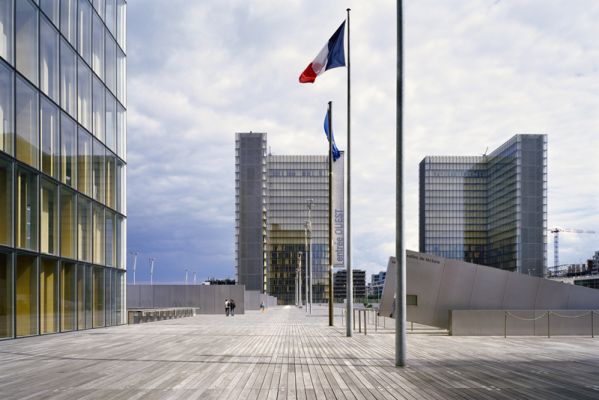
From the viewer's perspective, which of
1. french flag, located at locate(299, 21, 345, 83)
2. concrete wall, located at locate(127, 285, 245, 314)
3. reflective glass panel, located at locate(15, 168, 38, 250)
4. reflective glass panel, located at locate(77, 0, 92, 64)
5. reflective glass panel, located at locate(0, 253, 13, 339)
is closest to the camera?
reflective glass panel, located at locate(0, 253, 13, 339)

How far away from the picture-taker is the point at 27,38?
24031 millimetres

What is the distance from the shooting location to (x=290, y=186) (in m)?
186

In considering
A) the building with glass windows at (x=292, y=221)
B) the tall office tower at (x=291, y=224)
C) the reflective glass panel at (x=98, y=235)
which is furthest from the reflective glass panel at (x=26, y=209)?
the tall office tower at (x=291, y=224)

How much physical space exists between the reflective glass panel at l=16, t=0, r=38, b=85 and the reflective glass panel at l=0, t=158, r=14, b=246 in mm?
3783

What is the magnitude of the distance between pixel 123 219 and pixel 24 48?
1475cm

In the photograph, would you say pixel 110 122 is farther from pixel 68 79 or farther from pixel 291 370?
pixel 291 370

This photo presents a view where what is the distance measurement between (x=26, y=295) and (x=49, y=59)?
963 cm

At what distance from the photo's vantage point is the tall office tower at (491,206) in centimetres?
17162

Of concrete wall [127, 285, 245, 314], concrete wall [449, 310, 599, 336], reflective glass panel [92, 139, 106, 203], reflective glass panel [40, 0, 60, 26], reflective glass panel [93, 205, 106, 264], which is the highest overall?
reflective glass panel [40, 0, 60, 26]

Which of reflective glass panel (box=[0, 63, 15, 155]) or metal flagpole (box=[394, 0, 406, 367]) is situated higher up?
reflective glass panel (box=[0, 63, 15, 155])

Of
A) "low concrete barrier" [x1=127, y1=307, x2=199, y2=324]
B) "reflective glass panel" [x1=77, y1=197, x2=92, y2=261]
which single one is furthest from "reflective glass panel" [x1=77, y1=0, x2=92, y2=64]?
"low concrete barrier" [x1=127, y1=307, x2=199, y2=324]

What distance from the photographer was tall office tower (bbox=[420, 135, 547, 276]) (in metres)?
172

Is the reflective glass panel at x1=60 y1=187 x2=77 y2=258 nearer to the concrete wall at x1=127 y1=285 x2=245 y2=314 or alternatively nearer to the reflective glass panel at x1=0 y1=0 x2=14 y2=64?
the reflective glass panel at x1=0 y1=0 x2=14 y2=64

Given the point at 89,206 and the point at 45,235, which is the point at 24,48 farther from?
the point at 89,206
